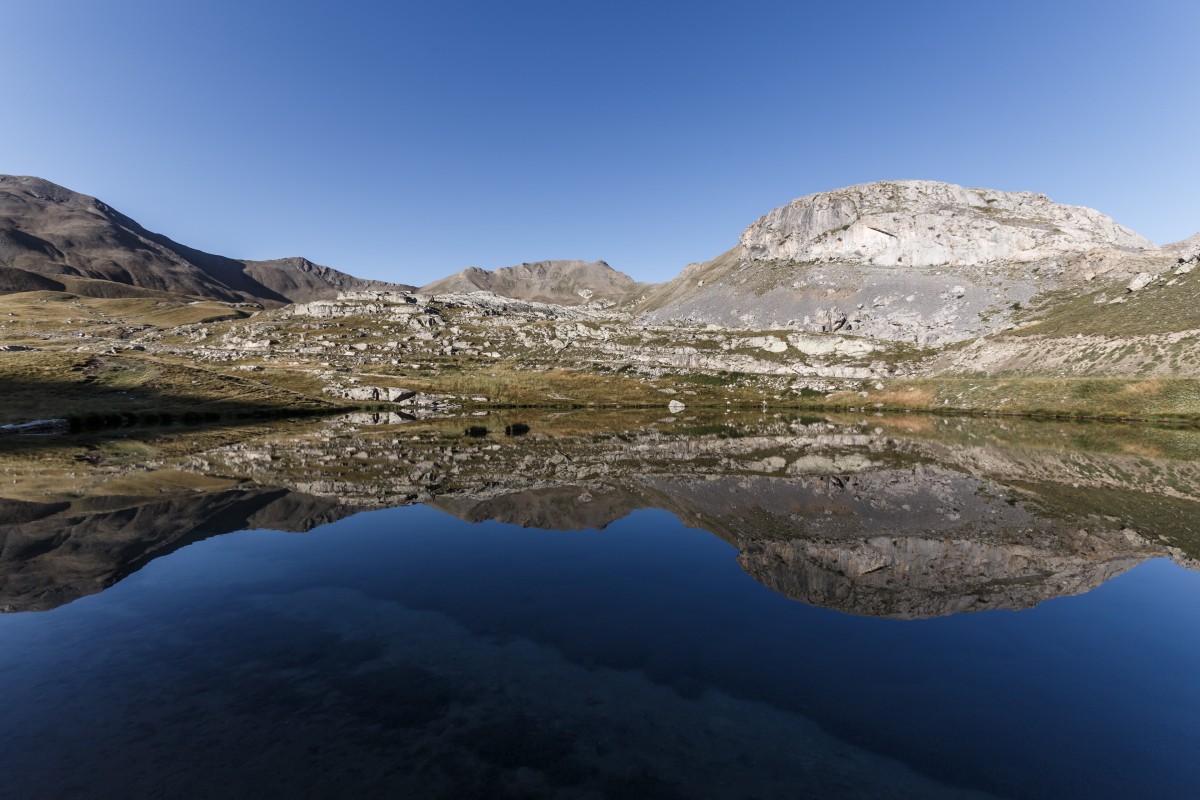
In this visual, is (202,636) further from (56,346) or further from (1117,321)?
(56,346)

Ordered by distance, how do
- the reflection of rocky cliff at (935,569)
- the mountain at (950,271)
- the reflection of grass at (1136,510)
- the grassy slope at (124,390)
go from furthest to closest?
1. the mountain at (950,271)
2. the grassy slope at (124,390)
3. the reflection of grass at (1136,510)
4. the reflection of rocky cliff at (935,569)

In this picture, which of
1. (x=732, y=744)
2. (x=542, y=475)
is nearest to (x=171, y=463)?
(x=542, y=475)

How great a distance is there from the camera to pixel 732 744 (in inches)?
369

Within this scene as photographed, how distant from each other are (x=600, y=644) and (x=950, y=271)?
674ft

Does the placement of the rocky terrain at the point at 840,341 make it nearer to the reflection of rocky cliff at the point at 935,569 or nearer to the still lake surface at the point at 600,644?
the still lake surface at the point at 600,644

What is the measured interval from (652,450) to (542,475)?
15986mm

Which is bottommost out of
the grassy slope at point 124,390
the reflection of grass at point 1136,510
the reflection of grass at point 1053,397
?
the grassy slope at point 124,390

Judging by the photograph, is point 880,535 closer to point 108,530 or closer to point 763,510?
point 763,510

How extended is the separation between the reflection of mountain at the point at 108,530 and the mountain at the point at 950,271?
517 ft

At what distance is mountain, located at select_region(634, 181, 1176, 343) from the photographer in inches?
5778

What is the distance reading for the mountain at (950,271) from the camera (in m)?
147

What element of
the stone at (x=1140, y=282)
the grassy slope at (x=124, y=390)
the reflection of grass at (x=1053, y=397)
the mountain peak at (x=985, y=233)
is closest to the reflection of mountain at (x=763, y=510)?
the grassy slope at (x=124, y=390)

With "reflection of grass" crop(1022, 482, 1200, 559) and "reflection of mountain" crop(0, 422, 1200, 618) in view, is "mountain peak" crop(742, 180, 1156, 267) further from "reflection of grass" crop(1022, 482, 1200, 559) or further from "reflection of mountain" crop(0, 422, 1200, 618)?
"reflection of grass" crop(1022, 482, 1200, 559)

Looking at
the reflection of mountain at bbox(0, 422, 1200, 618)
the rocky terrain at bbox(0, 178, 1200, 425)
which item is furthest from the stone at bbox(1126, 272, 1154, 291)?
the reflection of mountain at bbox(0, 422, 1200, 618)
